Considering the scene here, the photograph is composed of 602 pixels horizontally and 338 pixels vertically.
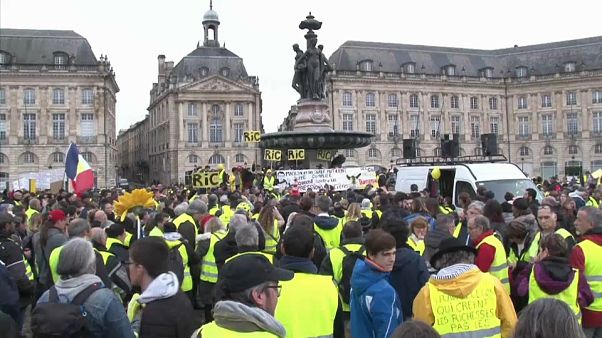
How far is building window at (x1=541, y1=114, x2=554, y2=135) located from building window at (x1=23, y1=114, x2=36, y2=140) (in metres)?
59.4

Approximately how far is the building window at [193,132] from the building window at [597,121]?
1882 inches

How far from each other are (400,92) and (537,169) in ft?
66.8

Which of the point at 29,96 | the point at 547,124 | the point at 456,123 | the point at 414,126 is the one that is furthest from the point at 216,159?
the point at 547,124

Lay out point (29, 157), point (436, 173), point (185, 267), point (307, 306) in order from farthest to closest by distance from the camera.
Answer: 1. point (29, 157)
2. point (436, 173)
3. point (185, 267)
4. point (307, 306)

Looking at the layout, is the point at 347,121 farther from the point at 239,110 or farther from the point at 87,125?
the point at 87,125

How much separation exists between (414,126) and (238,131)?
21187 mm

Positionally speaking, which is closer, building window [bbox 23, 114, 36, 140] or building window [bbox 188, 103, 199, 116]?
building window [bbox 23, 114, 36, 140]

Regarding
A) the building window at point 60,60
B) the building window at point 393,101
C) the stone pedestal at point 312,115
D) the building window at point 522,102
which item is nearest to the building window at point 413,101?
the building window at point 393,101

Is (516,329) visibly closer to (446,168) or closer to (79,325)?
(79,325)

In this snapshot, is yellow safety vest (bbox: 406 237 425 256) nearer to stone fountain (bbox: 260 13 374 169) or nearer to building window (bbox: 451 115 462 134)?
Result: stone fountain (bbox: 260 13 374 169)

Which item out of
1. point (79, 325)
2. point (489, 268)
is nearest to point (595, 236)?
point (489, 268)

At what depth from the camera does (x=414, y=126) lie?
2874 inches

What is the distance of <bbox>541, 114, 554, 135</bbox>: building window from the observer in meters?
75.6

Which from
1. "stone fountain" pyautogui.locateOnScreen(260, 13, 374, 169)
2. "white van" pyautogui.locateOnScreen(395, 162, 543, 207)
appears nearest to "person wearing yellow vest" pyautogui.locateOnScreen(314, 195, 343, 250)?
"white van" pyautogui.locateOnScreen(395, 162, 543, 207)
